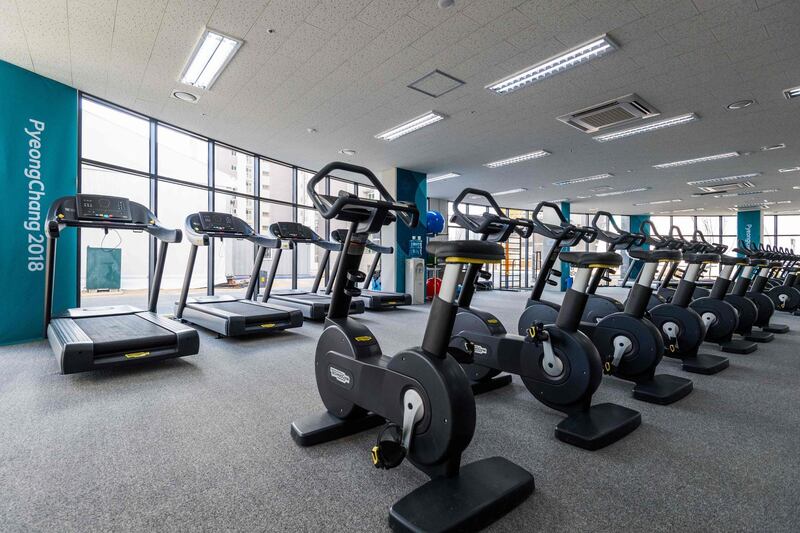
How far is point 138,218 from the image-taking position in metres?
4.16

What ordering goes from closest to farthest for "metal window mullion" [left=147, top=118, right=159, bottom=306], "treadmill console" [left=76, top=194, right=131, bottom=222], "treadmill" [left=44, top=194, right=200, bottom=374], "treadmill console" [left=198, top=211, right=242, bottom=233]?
"treadmill" [left=44, top=194, right=200, bottom=374], "treadmill console" [left=76, top=194, right=131, bottom=222], "treadmill console" [left=198, top=211, right=242, bottom=233], "metal window mullion" [left=147, top=118, right=159, bottom=306]

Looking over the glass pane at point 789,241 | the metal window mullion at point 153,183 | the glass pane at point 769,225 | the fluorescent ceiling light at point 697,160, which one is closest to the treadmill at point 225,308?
the metal window mullion at point 153,183

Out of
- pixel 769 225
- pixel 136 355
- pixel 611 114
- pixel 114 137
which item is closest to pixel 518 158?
pixel 611 114

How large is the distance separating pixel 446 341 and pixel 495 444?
84cm

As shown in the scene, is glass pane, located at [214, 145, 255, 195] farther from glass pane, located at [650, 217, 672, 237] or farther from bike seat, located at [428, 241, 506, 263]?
glass pane, located at [650, 217, 672, 237]

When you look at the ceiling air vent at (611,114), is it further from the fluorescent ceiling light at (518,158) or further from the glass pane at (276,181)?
the glass pane at (276,181)

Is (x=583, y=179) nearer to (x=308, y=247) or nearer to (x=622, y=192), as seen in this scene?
(x=622, y=192)

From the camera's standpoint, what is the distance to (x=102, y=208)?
398cm

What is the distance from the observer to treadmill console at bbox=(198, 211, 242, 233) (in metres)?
4.77

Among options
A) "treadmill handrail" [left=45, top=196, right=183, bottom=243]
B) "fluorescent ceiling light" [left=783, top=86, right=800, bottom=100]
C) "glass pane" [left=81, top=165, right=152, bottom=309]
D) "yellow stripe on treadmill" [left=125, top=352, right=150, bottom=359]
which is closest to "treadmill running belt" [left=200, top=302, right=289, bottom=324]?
"treadmill handrail" [left=45, top=196, right=183, bottom=243]

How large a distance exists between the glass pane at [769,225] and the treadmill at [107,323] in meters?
21.4

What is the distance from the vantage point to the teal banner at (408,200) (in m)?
8.62

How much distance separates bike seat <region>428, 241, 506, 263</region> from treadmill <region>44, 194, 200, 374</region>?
2.88m

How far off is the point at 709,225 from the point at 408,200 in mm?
15183
